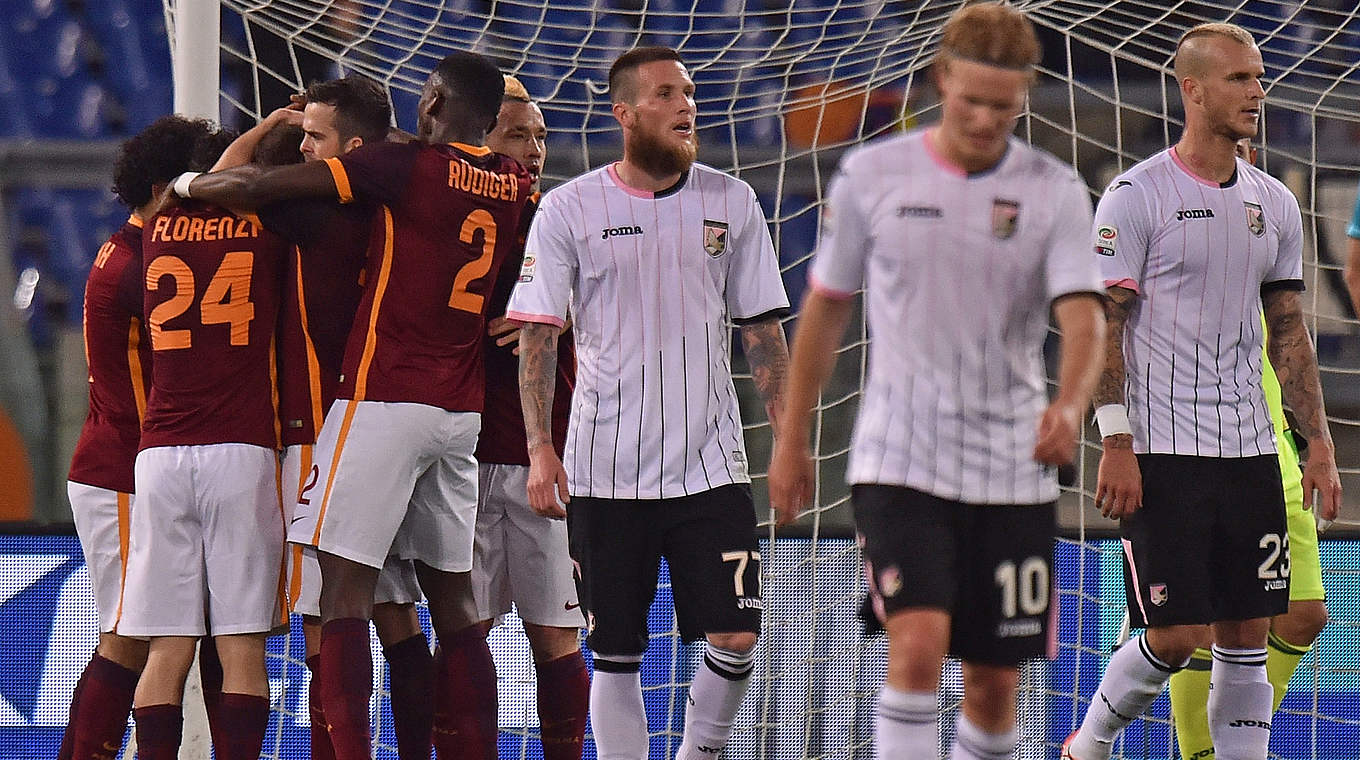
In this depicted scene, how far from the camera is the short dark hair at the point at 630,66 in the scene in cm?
362

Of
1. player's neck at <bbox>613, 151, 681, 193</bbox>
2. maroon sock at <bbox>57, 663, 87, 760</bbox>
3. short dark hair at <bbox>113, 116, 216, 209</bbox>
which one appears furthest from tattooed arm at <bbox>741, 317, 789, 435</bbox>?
maroon sock at <bbox>57, 663, 87, 760</bbox>

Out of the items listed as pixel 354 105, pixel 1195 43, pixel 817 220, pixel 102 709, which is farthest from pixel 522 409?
pixel 817 220

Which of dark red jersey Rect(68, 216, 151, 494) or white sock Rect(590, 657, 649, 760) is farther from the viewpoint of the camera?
dark red jersey Rect(68, 216, 151, 494)

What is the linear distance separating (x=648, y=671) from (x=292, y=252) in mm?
1984

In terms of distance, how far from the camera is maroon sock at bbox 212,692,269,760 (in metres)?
3.75

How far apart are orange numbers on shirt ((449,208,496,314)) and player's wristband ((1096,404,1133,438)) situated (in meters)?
1.44

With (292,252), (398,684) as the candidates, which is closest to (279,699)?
(398,684)

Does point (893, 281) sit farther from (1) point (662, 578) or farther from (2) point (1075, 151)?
(2) point (1075, 151)

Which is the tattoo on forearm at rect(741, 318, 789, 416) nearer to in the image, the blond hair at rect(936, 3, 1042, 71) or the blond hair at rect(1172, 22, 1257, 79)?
the blond hair at rect(936, 3, 1042, 71)

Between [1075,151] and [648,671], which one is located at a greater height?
[1075,151]

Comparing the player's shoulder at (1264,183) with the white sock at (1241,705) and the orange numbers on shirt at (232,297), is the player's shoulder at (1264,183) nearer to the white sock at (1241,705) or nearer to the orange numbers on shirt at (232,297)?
the white sock at (1241,705)

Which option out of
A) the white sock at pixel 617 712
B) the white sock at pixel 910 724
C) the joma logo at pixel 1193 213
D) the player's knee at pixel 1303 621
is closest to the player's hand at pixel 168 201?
the white sock at pixel 617 712

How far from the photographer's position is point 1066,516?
540cm

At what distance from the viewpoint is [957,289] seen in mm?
2771
